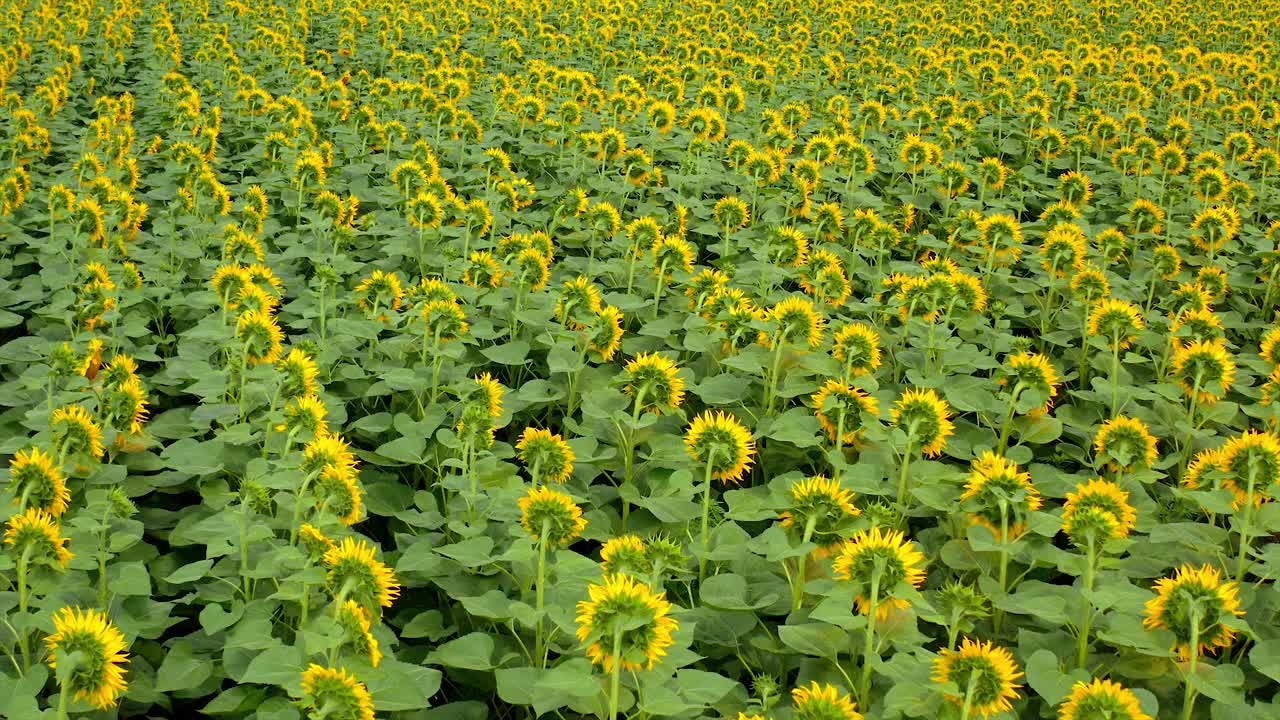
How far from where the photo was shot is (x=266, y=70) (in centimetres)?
820

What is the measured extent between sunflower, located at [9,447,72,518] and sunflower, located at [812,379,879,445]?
83.4 inches

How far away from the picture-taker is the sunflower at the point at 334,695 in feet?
6.16

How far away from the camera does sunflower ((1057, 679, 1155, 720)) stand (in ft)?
6.22

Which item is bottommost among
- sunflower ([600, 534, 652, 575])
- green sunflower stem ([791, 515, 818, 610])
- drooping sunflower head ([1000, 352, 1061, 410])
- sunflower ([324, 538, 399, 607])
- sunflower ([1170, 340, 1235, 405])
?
green sunflower stem ([791, 515, 818, 610])

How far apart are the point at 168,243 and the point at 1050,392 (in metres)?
4.14

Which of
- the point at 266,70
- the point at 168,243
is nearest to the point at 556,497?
the point at 168,243

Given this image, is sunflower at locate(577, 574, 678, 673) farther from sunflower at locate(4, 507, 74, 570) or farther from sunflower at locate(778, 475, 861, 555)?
sunflower at locate(4, 507, 74, 570)

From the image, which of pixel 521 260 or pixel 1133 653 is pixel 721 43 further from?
pixel 1133 653

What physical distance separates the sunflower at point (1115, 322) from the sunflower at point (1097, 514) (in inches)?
47.7

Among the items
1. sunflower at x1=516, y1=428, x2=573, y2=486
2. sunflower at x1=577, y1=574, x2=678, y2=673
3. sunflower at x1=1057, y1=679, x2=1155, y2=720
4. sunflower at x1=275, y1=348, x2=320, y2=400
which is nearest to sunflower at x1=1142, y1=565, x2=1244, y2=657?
sunflower at x1=1057, y1=679, x2=1155, y2=720

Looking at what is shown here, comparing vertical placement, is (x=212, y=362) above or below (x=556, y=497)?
below

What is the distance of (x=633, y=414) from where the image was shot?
308 cm

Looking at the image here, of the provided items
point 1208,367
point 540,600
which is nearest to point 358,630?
point 540,600

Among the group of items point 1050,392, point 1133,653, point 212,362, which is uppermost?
point 1050,392
